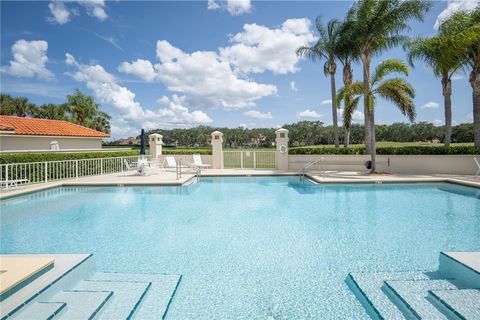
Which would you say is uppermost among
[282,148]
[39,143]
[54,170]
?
[39,143]

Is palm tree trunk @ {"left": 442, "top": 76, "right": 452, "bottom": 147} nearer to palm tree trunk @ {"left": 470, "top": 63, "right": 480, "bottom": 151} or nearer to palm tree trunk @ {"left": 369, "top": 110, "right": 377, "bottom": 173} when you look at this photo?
palm tree trunk @ {"left": 470, "top": 63, "right": 480, "bottom": 151}

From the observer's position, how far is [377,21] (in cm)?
1189

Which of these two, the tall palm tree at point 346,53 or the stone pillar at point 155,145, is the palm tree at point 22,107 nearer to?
the stone pillar at point 155,145

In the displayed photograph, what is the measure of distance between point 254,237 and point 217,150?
412 inches

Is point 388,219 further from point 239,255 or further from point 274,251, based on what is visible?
point 239,255

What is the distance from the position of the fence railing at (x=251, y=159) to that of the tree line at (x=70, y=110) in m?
31.7

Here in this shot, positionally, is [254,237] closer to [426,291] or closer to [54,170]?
[426,291]

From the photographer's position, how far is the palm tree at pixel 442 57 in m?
11.9

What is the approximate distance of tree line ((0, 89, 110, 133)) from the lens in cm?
3909

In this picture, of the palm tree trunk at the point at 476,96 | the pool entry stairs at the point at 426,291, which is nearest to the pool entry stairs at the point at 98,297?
the pool entry stairs at the point at 426,291

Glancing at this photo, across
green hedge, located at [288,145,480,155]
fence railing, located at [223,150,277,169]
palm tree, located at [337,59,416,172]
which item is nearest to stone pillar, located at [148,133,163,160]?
fence railing, located at [223,150,277,169]

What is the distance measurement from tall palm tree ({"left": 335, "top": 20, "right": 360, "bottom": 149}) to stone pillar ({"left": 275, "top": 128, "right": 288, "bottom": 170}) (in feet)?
9.41

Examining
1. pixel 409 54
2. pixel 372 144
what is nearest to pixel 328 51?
pixel 409 54

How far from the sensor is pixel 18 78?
1766cm
